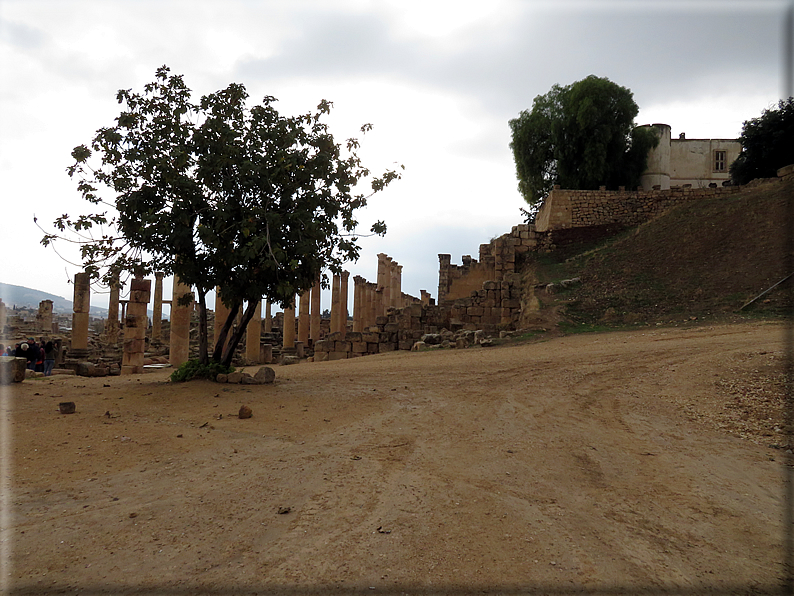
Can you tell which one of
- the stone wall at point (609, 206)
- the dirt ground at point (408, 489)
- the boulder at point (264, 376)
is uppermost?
the stone wall at point (609, 206)

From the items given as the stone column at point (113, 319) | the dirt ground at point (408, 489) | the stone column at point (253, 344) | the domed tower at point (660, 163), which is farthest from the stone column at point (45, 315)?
the domed tower at point (660, 163)

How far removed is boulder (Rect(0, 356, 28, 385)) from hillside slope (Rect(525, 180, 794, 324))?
50.2 feet

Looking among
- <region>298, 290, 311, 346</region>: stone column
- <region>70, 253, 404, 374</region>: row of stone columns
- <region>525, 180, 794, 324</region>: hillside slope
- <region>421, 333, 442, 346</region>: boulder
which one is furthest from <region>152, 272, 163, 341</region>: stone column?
<region>525, 180, 794, 324</region>: hillside slope

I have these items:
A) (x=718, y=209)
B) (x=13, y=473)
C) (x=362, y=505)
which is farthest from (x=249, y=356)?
(x=718, y=209)

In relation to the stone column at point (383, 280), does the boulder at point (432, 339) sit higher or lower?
lower

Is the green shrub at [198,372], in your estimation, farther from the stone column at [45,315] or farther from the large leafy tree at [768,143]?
the stone column at [45,315]

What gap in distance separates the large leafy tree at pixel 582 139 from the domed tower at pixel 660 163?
1.73m

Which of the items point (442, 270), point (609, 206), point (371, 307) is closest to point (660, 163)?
point (609, 206)

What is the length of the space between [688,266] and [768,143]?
14524mm

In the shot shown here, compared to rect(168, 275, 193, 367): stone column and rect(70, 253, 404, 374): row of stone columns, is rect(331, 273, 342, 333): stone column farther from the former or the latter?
rect(168, 275, 193, 367): stone column

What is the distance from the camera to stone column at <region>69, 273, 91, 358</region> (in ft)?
74.1

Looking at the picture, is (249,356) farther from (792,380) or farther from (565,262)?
(792,380)

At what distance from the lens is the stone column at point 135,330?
1827 centimetres

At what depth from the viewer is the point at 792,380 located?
771cm
